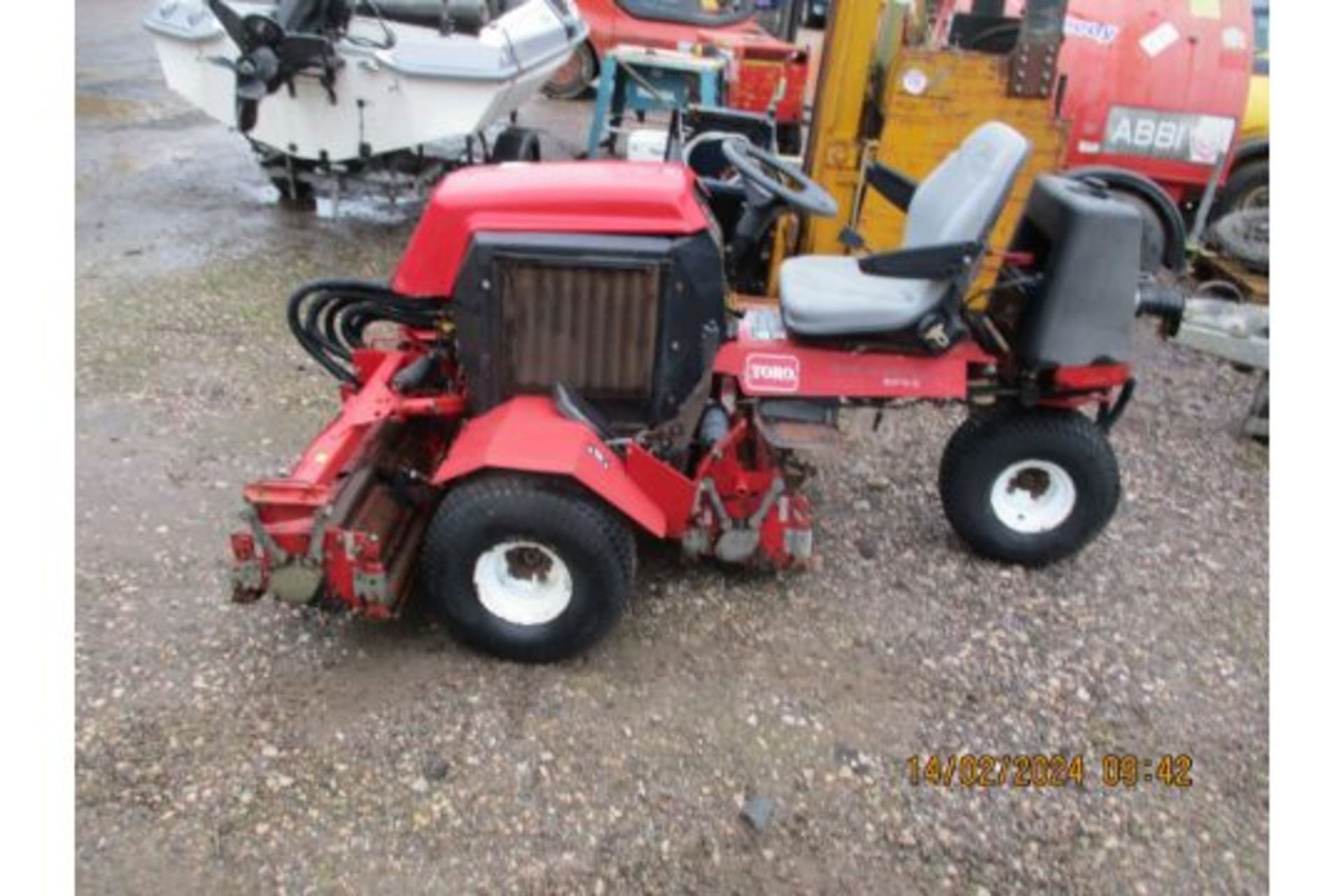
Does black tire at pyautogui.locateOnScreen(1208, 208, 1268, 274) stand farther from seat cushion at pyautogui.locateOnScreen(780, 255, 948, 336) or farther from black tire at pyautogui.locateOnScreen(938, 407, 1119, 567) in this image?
seat cushion at pyautogui.locateOnScreen(780, 255, 948, 336)

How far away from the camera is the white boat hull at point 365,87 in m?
5.29

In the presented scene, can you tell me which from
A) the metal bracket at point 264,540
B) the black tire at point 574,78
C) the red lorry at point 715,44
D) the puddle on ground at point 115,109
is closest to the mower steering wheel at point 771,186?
the metal bracket at point 264,540

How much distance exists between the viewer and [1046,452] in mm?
3074

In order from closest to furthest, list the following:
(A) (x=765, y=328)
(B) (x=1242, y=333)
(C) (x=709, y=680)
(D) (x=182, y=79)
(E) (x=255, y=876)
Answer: (E) (x=255, y=876) < (C) (x=709, y=680) < (A) (x=765, y=328) < (B) (x=1242, y=333) < (D) (x=182, y=79)

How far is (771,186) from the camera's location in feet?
9.20

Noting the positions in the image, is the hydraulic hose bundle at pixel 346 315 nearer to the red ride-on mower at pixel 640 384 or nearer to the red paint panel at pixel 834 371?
the red ride-on mower at pixel 640 384

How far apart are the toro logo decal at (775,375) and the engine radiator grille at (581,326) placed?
30 cm

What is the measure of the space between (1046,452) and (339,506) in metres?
2.05

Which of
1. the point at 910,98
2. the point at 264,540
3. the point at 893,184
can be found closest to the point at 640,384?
the point at 264,540

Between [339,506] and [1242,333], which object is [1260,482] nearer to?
[1242,333]

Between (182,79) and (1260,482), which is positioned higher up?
(182,79)

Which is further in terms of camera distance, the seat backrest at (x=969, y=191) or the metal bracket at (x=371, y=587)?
the seat backrest at (x=969, y=191)

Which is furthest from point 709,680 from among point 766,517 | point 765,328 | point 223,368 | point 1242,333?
point 1242,333

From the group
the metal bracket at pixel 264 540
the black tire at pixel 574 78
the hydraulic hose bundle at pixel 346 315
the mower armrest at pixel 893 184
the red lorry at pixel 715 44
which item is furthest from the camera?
the black tire at pixel 574 78
